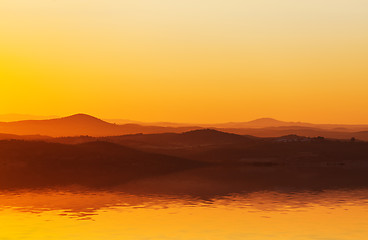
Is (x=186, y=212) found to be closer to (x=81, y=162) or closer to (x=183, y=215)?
(x=183, y=215)

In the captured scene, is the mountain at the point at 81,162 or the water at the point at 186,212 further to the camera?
the mountain at the point at 81,162

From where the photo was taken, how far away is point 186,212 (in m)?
40.6

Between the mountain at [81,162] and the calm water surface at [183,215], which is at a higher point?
the mountain at [81,162]

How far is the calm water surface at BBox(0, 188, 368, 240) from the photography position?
3164cm

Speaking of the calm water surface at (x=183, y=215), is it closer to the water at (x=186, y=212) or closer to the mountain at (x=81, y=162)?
the water at (x=186, y=212)

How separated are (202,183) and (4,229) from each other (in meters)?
33.2

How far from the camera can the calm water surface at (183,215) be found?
31.6m

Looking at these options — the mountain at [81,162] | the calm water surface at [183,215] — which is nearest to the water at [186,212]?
the calm water surface at [183,215]

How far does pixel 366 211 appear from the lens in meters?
41.2

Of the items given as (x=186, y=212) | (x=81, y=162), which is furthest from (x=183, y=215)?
(x=81, y=162)

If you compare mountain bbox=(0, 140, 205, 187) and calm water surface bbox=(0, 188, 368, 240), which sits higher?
mountain bbox=(0, 140, 205, 187)

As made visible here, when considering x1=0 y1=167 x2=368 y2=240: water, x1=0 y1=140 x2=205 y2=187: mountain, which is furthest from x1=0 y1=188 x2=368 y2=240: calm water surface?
x1=0 y1=140 x2=205 y2=187: mountain

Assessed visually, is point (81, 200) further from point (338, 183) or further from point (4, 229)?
point (338, 183)

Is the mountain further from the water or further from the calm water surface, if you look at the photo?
the calm water surface
